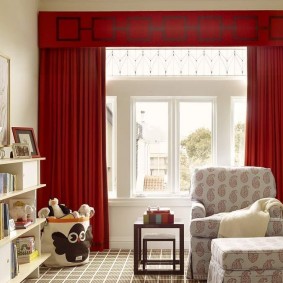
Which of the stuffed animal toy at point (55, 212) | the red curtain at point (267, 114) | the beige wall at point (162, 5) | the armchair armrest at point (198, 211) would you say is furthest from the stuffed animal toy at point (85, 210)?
the beige wall at point (162, 5)

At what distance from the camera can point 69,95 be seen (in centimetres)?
584

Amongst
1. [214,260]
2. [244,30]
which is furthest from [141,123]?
[214,260]

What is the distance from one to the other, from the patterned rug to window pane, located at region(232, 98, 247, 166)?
1.48 meters

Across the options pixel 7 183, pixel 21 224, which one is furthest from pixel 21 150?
pixel 21 224

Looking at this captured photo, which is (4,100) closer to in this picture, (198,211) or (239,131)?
(198,211)

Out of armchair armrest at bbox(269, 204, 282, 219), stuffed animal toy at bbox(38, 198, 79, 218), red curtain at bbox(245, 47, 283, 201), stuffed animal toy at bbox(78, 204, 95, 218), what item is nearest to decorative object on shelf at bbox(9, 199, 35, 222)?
stuffed animal toy at bbox(38, 198, 79, 218)

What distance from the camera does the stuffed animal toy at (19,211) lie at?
4.50 metres

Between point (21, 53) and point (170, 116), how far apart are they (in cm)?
190

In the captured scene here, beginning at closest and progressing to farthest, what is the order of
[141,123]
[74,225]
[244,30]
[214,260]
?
[214,260]
[74,225]
[244,30]
[141,123]

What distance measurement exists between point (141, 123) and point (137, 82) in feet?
1.62

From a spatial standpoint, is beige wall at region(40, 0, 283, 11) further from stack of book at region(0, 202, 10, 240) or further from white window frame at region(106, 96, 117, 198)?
stack of book at region(0, 202, 10, 240)

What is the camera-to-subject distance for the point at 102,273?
15.8ft

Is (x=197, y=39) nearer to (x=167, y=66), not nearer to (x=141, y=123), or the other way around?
(x=167, y=66)

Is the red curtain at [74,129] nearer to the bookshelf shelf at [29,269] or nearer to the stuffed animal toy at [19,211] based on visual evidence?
the bookshelf shelf at [29,269]
